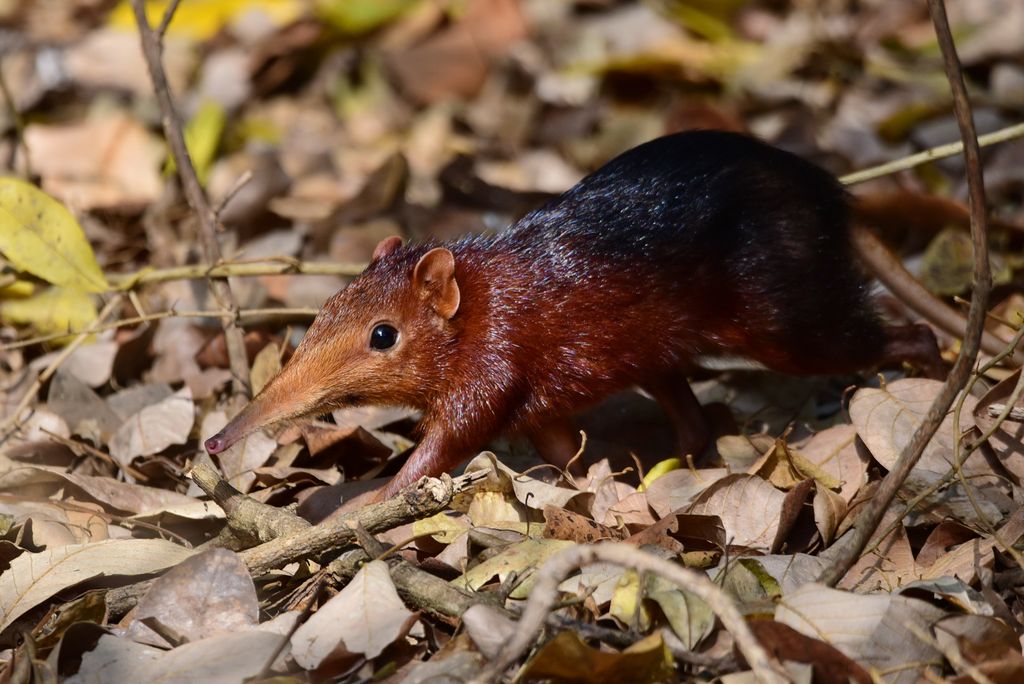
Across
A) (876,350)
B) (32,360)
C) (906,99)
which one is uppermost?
(906,99)

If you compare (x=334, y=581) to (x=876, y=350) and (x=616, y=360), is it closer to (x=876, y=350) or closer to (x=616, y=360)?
(x=616, y=360)

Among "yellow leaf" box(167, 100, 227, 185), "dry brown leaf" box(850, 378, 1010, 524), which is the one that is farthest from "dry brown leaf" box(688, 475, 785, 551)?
"yellow leaf" box(167, 100, 227, 185)

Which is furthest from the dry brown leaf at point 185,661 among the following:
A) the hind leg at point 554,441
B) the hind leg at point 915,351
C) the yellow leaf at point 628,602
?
the hind leg at point 915,351

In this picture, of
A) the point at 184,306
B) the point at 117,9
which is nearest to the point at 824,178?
the point at 184,306

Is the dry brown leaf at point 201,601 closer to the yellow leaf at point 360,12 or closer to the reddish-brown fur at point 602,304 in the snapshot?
the reddish-brown fur at point 602,304

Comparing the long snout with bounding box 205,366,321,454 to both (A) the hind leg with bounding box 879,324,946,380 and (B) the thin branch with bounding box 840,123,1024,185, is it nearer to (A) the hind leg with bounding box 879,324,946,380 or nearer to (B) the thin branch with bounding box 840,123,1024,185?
(A) the hind leg with bounding box 879,324,946,380

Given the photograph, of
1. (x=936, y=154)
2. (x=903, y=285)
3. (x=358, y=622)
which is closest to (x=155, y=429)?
(x=358, y=622)
